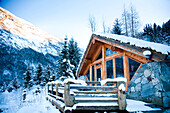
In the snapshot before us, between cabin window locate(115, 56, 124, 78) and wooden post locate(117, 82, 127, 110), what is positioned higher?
cabin window locate(115, 56, 124, 78)

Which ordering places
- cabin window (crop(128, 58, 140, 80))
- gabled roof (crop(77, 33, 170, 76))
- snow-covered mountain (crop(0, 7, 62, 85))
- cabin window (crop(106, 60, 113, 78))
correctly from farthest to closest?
1. snow-covered mountain (crop(0, 7, 62, 85))
2. cabin window (crop(106, 60, 113, 78))
3. cabin window (crop(128, 58, 140, 80))
4. gabled roof (crop(77, 33, 170, 76))

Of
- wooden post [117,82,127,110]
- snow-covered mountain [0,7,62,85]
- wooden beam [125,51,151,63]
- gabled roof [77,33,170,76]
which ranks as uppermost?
snow-covered mountain [0,7,62,85]

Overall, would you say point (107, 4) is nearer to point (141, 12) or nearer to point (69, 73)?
point (141, 12)

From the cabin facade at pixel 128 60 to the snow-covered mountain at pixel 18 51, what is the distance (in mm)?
28019

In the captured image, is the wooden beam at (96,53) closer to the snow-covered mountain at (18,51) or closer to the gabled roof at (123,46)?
the gabled roof at (123,46)

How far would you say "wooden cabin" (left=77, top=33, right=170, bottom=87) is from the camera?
514 centimetres

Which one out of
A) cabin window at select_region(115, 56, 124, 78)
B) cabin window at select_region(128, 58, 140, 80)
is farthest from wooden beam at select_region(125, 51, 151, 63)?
cabin window at select_region(115, 56, 124, 78)

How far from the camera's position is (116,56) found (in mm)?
7438

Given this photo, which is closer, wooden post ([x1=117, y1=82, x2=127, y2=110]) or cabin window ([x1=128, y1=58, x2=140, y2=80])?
wooden post ([x1=117, y1=82, x2=127, y2=110])

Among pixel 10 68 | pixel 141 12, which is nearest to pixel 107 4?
pixel 141 12

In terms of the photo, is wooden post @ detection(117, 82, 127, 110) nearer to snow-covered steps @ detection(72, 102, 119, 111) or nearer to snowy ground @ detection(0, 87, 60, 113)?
snow-covered steps @ detection(72, 102, 119, 111)

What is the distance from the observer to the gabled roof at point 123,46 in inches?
192

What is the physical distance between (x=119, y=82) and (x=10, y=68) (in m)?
44.7

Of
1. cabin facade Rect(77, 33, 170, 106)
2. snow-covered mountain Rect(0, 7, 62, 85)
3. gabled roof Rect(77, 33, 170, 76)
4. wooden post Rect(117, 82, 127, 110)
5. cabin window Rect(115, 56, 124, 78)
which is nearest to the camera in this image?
wooden post Rect(117, 82, 127, 110)
